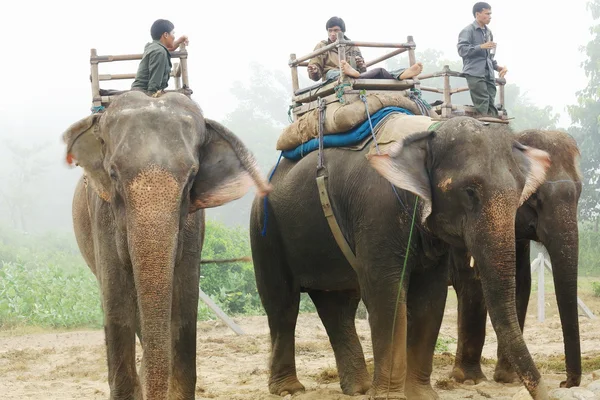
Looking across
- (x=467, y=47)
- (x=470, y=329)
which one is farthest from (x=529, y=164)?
(x=467, y=47)

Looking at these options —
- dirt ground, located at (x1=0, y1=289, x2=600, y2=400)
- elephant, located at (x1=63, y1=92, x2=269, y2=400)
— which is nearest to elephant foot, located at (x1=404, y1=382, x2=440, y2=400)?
dirt ground, located at (x1=0, y1=289, x2=600, y2=400)

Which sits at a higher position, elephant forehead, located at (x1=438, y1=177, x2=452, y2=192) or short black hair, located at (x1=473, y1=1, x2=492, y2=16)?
short black hair, located at (x1=473, y1=1, x2=492, y2=16)

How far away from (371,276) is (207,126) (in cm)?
159

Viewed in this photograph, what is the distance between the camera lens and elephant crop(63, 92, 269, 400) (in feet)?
13.0

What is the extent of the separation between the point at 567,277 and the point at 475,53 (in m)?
2.59

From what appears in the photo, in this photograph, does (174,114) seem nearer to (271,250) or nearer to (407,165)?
(407,165)

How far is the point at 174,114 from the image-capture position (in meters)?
4.52

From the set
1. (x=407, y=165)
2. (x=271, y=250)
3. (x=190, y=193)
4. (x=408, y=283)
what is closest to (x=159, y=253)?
(x=190, y=193)

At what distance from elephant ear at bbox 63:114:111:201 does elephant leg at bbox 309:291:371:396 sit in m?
2.95

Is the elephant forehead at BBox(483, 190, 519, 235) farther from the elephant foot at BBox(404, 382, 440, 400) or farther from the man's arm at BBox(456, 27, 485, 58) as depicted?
the man's arm at BBox(456, 27, 485, 58)

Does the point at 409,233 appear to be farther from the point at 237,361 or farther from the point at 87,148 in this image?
the point at 237,361

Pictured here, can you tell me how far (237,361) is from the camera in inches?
361

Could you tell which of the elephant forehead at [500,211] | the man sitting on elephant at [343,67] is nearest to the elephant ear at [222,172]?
the elephant forehead at [500,211]

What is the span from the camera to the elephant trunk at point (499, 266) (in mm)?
5012
